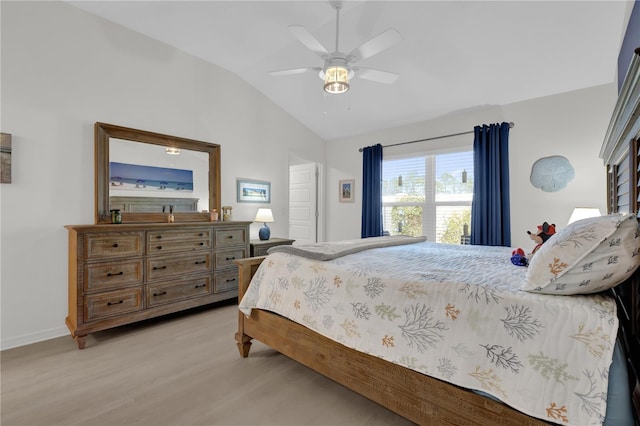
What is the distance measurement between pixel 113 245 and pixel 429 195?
3.87 m

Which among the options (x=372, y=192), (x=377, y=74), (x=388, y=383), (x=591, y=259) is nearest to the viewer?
(x=591, y=259)

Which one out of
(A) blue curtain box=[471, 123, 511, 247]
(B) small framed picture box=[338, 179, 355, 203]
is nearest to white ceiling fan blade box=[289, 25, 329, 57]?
(A) blue curtain box=[471, 123, 511, 247]

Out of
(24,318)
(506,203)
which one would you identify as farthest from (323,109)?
(24,318)

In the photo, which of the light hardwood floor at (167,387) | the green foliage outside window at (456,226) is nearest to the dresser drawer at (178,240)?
the light hardwood floor at (167,387)

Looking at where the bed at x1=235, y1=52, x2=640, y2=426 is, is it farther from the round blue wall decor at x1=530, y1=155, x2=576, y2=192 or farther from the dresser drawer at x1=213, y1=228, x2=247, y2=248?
the dresser drawer at x1=213, y1=228, x2=247, y2=248

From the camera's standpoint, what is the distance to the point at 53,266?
8.87 feet

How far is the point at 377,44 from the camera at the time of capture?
227cm

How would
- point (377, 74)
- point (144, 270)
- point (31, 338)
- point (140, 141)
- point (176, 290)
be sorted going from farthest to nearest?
point (140, 141) < point (176, 290) < point (144, 270) < point (377, 74) < point (31, 338)

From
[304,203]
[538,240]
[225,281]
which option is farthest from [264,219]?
[538,240]

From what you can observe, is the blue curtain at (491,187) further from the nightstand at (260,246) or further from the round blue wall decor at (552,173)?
the nightstand at (260,246)

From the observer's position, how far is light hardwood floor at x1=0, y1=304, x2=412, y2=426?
1.62 meters

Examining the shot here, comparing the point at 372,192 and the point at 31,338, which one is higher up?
the point at 372,192

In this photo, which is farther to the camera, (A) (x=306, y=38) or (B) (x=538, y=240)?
(A) (x=306, y=38)

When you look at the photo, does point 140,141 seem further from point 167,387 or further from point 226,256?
point 167,387
